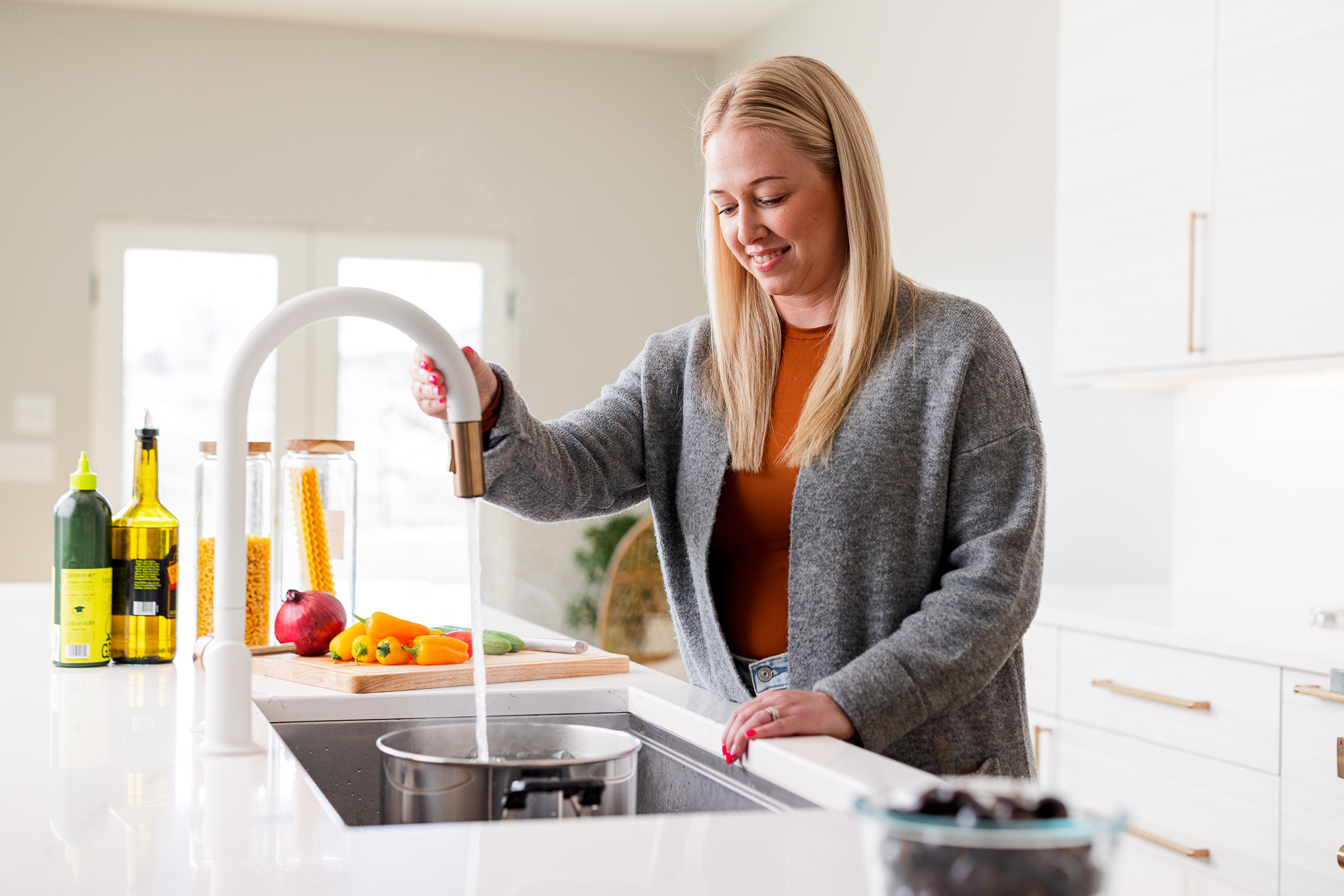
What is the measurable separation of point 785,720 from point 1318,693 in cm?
Answer: 118

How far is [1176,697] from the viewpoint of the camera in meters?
2.16

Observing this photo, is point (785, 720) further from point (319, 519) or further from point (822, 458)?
point (319, 519)

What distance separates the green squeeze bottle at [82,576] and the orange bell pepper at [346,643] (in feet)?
0.85

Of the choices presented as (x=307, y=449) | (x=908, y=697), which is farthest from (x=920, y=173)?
(x=908, y=697)

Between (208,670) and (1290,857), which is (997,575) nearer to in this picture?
(208,670)

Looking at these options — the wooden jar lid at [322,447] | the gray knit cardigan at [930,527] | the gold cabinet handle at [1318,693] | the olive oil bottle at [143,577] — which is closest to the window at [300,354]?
the wooden jar lid at [322,447]

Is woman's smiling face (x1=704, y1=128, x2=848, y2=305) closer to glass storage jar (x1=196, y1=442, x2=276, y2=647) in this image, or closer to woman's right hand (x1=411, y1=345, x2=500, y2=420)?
woman's right hand (x1=411, y1=345, x2=500, y2=420)

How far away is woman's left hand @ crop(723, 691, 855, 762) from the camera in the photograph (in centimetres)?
104

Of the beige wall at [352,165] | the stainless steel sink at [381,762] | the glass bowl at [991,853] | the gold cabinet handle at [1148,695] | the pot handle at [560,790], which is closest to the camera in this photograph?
the glass bowl at [991,853]

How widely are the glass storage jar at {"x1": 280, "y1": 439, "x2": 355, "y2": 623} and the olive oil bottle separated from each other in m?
0.19

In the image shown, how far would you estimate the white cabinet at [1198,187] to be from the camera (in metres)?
2.15

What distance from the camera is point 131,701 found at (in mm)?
1223

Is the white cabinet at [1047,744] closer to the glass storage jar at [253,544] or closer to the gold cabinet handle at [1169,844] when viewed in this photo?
the gold cabinet handle at [1169,844]

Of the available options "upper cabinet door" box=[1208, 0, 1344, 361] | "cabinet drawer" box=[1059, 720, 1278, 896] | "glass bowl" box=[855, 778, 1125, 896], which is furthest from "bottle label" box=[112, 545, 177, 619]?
"upper cabinet door" box=[1208, 0, 1344, 361]
